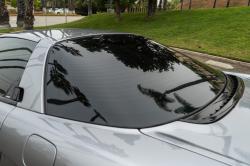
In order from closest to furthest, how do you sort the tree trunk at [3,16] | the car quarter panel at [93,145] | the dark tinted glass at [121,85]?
the car quarter panel at [93,145] → the dark tinted glass at [121,85] → the tree trunk at [3,16]

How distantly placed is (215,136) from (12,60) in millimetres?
1974

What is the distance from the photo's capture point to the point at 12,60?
6.52 feet

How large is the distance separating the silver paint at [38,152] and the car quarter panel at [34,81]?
0.24 m

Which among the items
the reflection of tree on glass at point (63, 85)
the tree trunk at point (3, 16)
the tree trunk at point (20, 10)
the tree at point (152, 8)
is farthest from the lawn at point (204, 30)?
the tree trunk at point (3, 16)

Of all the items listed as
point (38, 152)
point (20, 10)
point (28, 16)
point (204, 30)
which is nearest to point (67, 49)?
point (38, 152)

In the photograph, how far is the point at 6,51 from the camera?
2.17 m

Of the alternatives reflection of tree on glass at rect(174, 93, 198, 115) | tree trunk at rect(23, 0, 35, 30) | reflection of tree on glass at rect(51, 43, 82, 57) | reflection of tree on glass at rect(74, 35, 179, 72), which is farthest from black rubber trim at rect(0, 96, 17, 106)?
tree trunk at rect(23, 0, 35, 30)

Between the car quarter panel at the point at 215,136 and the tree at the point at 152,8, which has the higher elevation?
the tree at the point at 152,8

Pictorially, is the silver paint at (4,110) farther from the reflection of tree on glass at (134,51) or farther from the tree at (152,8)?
the tree at (152,8)

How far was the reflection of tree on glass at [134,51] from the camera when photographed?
5.59 feet

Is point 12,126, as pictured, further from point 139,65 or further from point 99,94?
point 139,65

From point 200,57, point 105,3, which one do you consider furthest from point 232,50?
point 105,3

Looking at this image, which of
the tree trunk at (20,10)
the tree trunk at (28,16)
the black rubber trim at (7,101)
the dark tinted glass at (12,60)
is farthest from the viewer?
the tree trunk at (20,10)

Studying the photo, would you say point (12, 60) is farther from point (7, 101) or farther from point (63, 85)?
point (63, 85)
